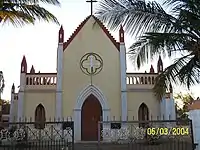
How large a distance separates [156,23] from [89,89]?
11216 mm

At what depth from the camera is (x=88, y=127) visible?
2106cm

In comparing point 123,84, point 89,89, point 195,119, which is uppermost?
point 123,84

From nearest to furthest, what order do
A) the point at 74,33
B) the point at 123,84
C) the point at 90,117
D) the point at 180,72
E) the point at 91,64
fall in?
the point at 180,72, the point at 123,84, the point at 91,64, the point at 90,117, the point at 74,33

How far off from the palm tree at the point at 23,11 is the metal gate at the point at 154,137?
179 inches

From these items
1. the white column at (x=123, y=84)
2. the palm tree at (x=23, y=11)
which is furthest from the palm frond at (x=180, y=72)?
the white column at (x=123, y=84)

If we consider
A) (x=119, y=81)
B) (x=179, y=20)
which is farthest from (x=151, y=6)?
(x=119, y=81)

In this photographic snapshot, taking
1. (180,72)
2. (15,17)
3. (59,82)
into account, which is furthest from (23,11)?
(59,82)

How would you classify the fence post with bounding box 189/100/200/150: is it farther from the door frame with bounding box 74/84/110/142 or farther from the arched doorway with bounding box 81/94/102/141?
the arched doorway with bounding box 81/94/102/141

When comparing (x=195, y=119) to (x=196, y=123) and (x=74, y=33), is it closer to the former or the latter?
(x=196, y=123)

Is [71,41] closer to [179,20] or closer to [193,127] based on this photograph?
[179,20]

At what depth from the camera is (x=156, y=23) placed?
10258 millimetres

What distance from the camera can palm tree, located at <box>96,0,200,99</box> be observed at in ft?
32.4

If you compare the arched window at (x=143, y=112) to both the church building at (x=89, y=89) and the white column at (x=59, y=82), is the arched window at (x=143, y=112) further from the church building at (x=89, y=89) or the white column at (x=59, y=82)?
the white column at (x=59, y=82)

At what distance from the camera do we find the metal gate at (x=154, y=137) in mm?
9867
